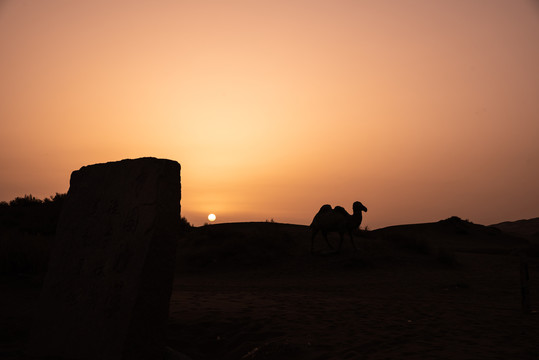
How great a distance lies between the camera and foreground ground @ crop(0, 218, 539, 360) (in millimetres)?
6723

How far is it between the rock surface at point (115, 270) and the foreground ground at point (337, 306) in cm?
90

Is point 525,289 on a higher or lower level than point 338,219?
lower

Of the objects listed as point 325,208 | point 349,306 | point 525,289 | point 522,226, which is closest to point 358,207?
point 325,208

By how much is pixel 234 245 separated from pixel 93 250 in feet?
48.7

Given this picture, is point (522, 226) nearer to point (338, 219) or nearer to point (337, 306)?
point (338, 219)

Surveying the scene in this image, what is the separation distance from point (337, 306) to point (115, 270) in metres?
5.24

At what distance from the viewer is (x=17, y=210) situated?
91.0 ft

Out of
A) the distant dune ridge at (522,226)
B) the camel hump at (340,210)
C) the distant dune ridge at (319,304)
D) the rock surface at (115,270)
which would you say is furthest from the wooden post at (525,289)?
the distant dune ridge at (522,226)

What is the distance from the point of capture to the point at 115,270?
6.11 m

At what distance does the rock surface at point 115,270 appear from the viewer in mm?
5781

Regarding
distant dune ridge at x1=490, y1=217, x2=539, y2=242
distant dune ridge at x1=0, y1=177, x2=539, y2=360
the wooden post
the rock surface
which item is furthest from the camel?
distant dune ridge at x1=490, y1=217, x2=539, y2=242

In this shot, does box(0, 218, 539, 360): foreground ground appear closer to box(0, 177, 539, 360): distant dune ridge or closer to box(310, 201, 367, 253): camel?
box(0, 177, 539, 360): distant dune ridge

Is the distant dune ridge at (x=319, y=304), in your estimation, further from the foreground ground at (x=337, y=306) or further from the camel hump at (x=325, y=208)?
the camel hump at (x=325, y=208)

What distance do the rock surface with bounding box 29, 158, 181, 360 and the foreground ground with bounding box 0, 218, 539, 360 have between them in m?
0.90
